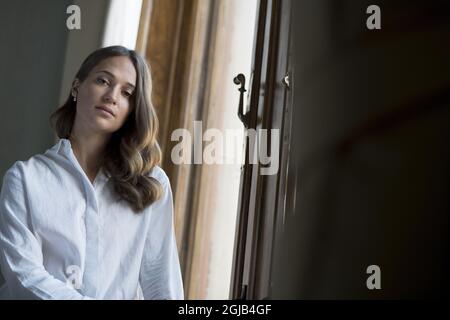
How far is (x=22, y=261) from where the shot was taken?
2.48 feet

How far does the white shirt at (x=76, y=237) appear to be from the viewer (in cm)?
Result: 77

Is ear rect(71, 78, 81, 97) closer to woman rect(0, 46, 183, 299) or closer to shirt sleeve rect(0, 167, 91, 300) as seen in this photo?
woman rect(0, 46, 183, 299)

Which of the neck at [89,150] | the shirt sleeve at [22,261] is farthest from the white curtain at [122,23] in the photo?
the shirt sleeve at [22,261]

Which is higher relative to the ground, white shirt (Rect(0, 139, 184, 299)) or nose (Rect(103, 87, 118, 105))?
nose (Rect(103, 87, 118, 105))

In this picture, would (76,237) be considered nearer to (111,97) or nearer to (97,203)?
(97,203)

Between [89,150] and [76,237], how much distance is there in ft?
0.48

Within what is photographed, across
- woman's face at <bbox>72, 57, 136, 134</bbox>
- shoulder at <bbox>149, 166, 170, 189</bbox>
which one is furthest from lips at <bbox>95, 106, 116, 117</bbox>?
shoulder at <bbox>149, 166, 170, 189</bbox>

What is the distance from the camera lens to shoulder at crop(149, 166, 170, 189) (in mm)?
876

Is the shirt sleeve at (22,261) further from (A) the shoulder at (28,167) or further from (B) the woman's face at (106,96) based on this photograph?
(B) the woman's face at (106,96)

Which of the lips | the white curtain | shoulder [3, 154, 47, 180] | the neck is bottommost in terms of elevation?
shoulder [3, 154, 47, 180]

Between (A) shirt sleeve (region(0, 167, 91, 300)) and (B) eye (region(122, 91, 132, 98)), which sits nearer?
(A) shirt sleeve (region(0, 167, 91, 300))

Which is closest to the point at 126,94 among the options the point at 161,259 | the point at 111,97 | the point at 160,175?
the point at 111,97

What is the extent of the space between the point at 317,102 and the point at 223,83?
0.16 m
